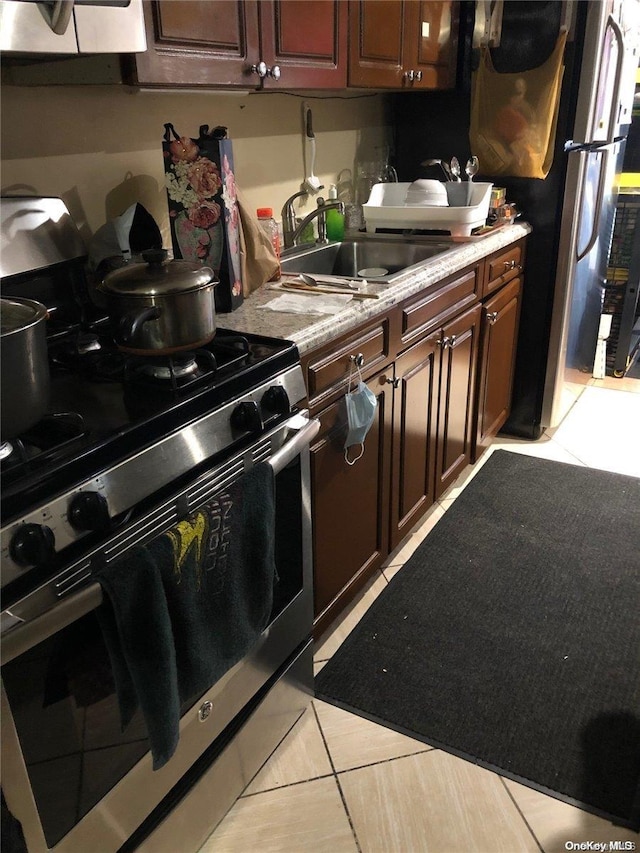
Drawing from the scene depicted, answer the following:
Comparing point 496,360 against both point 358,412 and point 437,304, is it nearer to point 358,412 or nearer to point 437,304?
point 437,304

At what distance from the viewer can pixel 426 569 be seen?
2207 millimetres

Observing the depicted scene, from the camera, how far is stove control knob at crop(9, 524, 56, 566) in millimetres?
857

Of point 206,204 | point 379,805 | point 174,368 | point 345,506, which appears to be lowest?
point 379,805

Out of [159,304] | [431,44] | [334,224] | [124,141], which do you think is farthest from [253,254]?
[431,44]

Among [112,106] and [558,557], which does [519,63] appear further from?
[558,557]

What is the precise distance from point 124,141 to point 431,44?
126cm

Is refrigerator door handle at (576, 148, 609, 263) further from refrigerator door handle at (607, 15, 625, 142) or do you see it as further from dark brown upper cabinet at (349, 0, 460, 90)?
dark brown upper cabinet at (349, 0, 460, 90)

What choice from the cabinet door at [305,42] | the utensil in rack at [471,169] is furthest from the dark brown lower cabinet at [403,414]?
the cabinet door at [305,42]

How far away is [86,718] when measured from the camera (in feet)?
3.45

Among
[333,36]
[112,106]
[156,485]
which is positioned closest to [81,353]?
[156,485]

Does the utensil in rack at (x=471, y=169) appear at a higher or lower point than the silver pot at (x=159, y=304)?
higher

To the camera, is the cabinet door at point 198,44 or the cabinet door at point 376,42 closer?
the cabinet door at point 198,44

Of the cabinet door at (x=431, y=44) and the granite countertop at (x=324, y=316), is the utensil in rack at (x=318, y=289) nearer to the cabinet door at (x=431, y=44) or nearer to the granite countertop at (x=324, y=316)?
the granite countertop at (x=324, y=316)

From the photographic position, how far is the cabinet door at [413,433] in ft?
6.49
